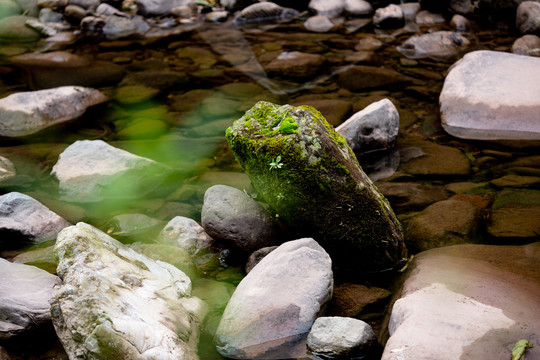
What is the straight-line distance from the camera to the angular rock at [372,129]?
18.3ft

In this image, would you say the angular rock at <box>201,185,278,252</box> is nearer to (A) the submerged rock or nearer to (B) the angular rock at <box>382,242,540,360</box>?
(B) the angular rock at <box>382,242,540,360</box>

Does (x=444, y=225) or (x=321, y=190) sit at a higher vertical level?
(x=321, y=190)

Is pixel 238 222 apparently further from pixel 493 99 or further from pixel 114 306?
pixel 493 99

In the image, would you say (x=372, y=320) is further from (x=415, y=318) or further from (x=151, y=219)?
→ (x=151, y=219)

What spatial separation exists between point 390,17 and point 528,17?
8.64ft

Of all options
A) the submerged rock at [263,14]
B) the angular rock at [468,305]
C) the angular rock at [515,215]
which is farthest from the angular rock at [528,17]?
the angular rock at [468,305]

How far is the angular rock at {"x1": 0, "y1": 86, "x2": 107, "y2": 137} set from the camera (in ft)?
21.4

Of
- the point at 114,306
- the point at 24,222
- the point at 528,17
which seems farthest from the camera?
the point at 528,17

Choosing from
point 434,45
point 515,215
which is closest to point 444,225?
point 515,215

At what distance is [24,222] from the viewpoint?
4.34m

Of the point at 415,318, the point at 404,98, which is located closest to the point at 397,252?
the point at 415,318

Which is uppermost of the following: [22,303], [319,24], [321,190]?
[321,190]

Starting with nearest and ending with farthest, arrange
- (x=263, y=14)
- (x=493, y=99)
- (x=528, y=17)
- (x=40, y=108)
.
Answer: (x=493, y=99), (x=40, y=108), (x=528, y=17), (x=263, y=14)

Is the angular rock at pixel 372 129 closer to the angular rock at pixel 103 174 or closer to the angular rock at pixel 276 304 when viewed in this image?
the angular rock at pixel 103 174
